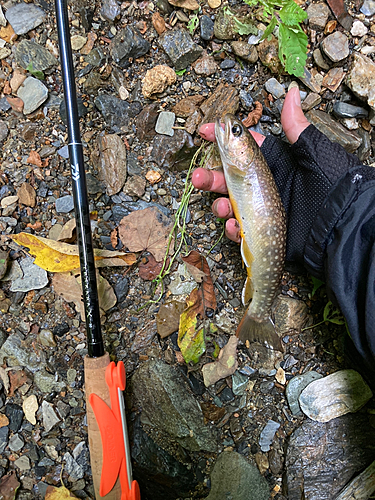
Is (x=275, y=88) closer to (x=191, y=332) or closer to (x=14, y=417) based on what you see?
(x=191, y=332)

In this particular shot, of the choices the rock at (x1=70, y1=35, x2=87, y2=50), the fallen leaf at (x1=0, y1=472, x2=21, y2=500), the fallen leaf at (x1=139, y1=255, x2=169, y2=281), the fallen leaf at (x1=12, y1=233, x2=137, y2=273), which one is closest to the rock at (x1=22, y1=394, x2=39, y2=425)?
the fallen leaf at (x1=0, y1=472, x2=21, y2=500)

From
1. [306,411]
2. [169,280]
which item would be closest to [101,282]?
[169,280]

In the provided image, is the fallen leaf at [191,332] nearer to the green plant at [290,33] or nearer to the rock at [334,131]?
the rock at [334,131]

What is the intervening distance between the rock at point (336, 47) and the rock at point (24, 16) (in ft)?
3.72

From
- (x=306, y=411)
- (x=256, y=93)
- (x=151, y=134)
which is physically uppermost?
(x=256, y=93)

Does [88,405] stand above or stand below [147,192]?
below

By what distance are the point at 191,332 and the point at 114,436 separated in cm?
46

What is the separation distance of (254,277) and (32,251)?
2.87 ft

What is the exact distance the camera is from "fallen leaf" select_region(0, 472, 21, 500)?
165cm

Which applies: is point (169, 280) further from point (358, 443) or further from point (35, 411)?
→ point (358, 443)

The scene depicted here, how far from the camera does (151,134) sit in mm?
1666

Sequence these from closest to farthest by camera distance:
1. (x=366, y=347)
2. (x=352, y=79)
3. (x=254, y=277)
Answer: (x=366, y=347) < (x=254, y=277) < (x=352, y=79)

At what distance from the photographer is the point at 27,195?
1666mm

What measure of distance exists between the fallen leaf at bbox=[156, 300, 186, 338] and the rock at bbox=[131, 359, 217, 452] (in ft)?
0.47
